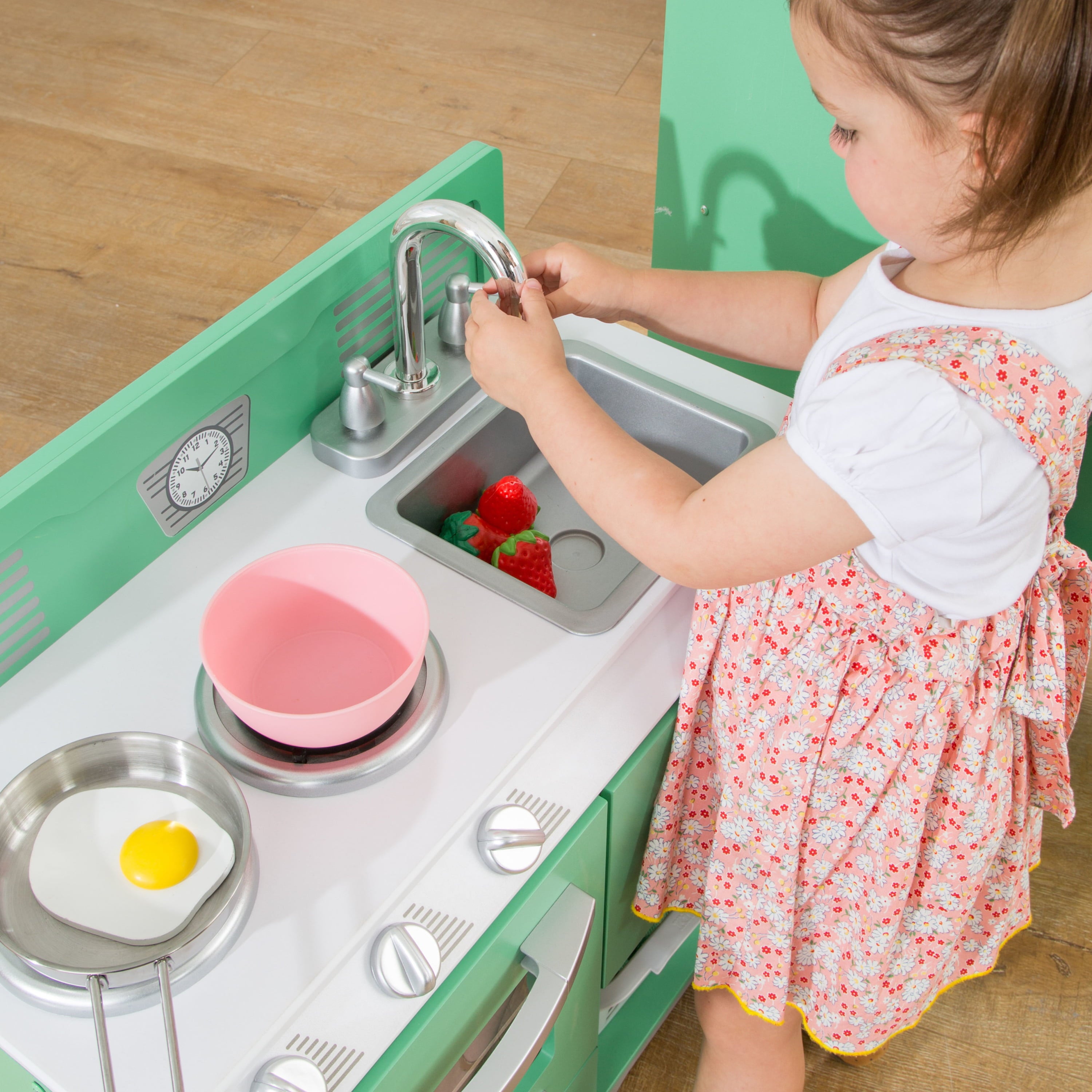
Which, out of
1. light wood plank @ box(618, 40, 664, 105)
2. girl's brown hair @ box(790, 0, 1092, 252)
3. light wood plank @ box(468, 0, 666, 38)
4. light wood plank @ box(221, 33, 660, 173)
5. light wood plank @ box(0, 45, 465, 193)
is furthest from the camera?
light wood plank @ box(468, 0, 666, 38)

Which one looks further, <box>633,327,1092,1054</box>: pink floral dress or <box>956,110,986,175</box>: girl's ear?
<box>633,327,1092,1054</box>: pink floral dress

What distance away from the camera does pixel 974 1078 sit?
129cm

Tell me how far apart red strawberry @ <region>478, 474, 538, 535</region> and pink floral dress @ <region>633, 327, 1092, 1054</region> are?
23 centimetres

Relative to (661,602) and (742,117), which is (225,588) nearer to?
(661,602)

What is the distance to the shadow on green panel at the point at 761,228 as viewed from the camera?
1193mm

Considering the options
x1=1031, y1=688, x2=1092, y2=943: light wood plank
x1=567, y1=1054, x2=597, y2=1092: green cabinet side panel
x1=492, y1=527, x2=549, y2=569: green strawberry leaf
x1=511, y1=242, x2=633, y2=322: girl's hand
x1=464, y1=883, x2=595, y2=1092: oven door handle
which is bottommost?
x1=1031, y1=688, x2=1092, y2=943: light wood plank

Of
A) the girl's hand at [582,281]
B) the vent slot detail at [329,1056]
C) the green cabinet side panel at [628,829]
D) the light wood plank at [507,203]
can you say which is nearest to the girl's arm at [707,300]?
the girl's hand at [582,281]

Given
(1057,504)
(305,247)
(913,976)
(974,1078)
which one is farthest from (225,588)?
(305,247)

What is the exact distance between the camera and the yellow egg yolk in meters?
0.68

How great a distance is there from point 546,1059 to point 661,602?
0.40 metres

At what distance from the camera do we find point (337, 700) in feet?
2.72

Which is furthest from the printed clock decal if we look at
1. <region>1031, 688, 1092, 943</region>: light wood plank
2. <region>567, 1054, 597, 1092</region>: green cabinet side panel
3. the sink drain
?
<region>1031, 688, 1092, 943</region>: light wood plank

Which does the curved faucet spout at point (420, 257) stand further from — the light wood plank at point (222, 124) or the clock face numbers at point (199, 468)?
the light wood plank at point (222, 124)

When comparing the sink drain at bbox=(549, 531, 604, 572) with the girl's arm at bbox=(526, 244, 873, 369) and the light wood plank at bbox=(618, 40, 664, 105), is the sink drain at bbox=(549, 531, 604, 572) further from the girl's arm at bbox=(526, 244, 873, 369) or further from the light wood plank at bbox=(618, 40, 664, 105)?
the light wood plank at bbox=(618, 40, 664, 105)
